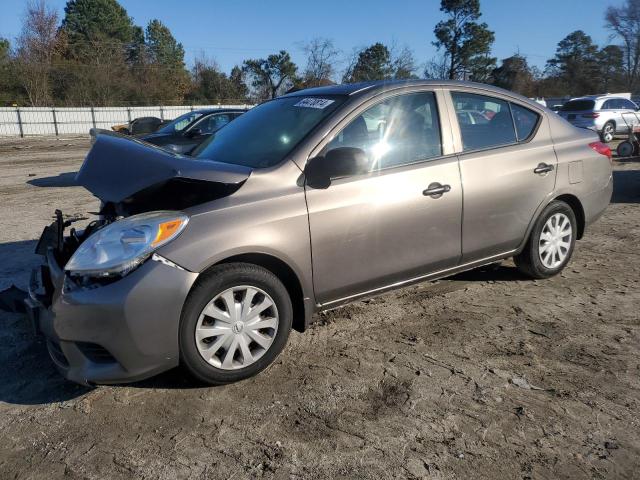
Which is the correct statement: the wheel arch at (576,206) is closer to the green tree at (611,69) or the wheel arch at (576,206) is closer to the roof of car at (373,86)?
the roof of car at (373,86)

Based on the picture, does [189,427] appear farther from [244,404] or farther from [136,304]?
[136,304]

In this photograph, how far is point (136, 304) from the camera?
2586 millimetres

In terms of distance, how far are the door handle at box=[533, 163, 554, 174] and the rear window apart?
16.4m

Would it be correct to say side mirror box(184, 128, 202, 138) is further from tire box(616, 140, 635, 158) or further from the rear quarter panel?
tire box(616, 140, 635, 158)

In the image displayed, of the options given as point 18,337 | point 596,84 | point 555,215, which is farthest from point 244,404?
point 596,84

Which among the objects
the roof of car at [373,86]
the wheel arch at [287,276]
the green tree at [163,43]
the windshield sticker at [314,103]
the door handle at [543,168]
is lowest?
the wheel arch at [287,276]

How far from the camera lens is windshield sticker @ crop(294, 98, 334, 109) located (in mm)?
3563

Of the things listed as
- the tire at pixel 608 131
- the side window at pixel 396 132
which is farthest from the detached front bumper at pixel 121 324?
the tire at pixel 608 131

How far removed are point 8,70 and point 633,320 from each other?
46377 mm

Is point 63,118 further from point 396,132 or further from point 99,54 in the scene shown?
point 396,132

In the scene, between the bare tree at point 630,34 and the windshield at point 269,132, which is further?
the bare tree at point 630,34

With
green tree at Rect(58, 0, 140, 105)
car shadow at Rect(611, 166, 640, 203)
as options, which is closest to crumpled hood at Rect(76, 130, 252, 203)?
car shadow at Rect(611, 166, 640, 203)

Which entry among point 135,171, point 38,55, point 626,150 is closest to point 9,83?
point 38,55

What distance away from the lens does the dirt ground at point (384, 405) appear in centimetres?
233
